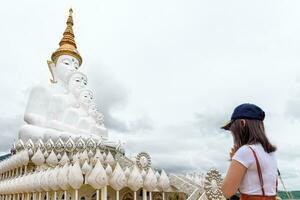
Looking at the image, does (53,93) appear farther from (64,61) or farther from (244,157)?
(244,157)

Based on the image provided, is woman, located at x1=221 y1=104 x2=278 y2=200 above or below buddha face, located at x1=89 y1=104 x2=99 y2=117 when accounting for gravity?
below

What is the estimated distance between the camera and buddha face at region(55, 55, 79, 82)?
26.0m

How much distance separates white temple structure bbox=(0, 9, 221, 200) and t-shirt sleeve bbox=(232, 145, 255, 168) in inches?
363

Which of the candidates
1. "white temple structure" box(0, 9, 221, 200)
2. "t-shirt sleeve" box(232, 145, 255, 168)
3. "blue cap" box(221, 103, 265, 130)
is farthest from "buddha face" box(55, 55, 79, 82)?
"t-shirt sleeve" box(232, 145, 255, 168)

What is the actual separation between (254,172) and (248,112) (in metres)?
0.46

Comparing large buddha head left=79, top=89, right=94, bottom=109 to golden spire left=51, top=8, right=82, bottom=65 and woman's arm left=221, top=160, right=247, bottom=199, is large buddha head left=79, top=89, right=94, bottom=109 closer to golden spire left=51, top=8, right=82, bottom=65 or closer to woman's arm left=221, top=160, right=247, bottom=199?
golden spire left=51, top=8, right=82, bottom=65

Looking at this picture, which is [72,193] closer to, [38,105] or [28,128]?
[28,128]

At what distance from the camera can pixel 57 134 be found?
67.6ft

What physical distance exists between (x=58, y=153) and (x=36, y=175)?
3.63m

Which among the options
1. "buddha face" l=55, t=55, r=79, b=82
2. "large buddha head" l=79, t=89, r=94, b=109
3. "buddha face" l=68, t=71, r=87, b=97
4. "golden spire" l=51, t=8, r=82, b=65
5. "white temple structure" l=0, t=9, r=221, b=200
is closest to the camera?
"white temple structure" l=0, t=9, r=221, b=200

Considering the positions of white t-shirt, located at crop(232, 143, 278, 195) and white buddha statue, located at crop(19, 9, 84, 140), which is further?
white buddha statue, located at crop(19, 9, 84, 140)

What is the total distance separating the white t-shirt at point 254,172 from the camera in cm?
219

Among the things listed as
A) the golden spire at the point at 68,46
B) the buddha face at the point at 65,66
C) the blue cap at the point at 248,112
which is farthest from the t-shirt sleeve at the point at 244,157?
the golden spire at the point at 68,46

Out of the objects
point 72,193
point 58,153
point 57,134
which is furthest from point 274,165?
point 57,134
